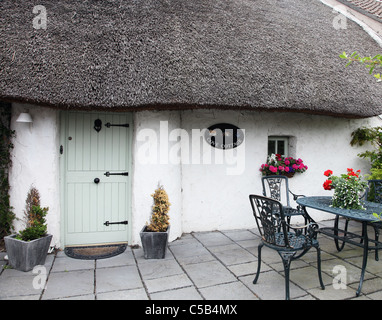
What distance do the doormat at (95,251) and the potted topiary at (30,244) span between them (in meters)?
0.44

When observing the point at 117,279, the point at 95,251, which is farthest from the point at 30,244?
the point at 117,279

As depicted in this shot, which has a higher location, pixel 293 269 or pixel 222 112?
pixel 222 112

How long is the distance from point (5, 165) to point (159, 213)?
7.62 ft

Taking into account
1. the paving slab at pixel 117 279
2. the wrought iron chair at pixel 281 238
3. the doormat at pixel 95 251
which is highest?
the wrought iron chair at pixel 281 238

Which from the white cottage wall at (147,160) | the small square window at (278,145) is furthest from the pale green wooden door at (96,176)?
the small square window at (278,145)

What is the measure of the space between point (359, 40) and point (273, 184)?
4.41m

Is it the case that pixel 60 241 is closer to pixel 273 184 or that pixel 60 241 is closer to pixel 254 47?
pixel 273 184

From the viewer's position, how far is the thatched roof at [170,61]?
3275mm

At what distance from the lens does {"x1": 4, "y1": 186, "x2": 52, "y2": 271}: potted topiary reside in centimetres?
313

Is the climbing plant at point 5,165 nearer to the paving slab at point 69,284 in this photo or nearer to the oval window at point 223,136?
the paving slab at point 69,284
